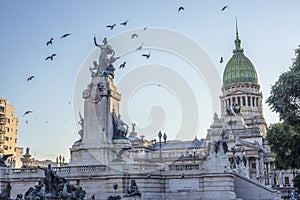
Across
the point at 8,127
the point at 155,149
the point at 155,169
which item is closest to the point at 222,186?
the point at 155,169

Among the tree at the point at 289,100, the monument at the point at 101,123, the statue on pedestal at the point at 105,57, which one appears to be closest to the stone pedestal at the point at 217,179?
the tree at the point at 289,100

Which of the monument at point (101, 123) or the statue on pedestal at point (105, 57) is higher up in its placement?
the statue on pedestal at point (105, 57)

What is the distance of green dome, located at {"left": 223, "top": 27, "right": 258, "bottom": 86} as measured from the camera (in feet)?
404

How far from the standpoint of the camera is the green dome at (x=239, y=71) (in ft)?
404

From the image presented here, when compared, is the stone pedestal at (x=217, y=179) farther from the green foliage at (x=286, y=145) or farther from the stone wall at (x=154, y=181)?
the green foliage at (x=286, y=145)

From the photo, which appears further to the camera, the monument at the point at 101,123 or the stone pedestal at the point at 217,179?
the monument at the point at 101,123

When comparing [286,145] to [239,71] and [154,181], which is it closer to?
[154,181]

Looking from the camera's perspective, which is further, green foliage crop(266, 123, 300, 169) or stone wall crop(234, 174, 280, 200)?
stone wall crop(234, 174, 280, 200)

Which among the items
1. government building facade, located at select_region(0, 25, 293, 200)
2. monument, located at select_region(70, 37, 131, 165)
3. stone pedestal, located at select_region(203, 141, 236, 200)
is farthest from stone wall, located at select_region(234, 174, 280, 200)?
monument, located at select_region(70, 37, 131, 165)

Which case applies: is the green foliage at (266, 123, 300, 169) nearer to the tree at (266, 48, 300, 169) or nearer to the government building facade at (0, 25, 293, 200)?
the tree at (266, 48, 300, 169)

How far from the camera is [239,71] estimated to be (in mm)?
124000

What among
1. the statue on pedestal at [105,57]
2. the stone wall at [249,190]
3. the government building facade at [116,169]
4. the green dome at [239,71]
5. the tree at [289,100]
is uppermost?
the green dome at [239,71]

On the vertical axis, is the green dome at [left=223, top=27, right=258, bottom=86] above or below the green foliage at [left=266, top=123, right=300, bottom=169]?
above

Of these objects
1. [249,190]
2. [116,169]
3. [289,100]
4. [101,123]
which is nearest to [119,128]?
[101,123]
